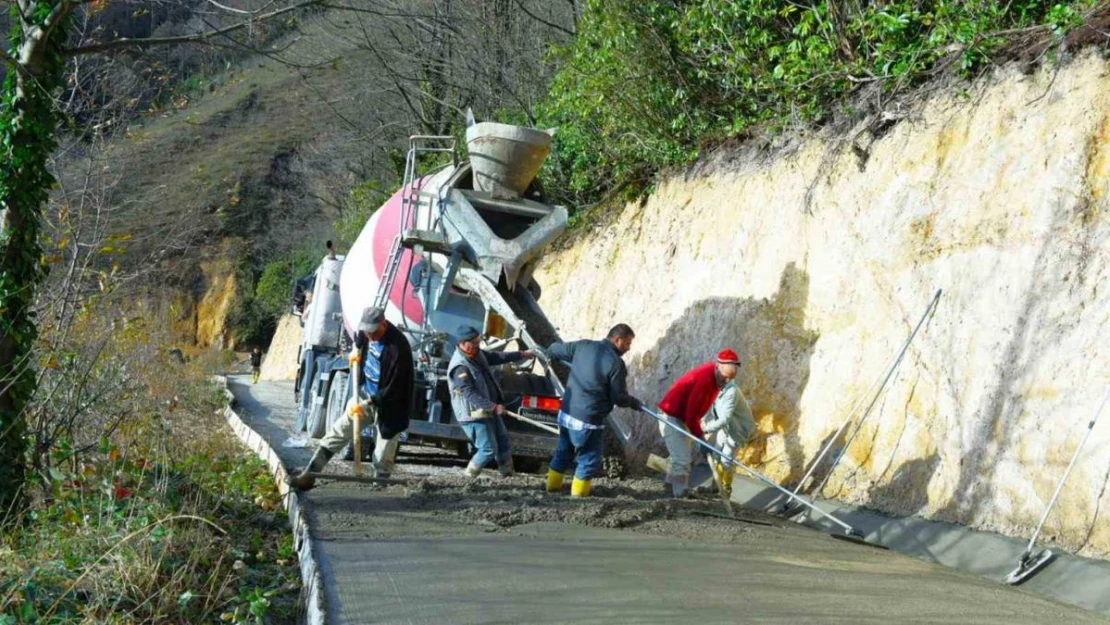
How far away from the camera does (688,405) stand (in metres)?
10.9

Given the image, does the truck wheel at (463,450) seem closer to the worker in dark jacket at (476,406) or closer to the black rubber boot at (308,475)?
the worker in dark jacket at (476,406)

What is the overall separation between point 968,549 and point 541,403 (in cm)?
480

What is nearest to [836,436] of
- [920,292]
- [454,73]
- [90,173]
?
[920,292]

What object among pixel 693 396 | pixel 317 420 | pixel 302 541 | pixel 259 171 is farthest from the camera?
pixel 259 171

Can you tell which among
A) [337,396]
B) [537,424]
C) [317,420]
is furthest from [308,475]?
[317,420]

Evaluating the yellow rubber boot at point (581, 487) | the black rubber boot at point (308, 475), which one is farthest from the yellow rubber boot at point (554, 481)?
the black rubber boot at point (308, 475)

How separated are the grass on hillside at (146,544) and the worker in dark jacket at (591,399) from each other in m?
Answer: 2.60

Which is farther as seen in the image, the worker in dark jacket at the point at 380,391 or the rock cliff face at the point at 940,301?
the worker in dark jacket at the point at 380,391

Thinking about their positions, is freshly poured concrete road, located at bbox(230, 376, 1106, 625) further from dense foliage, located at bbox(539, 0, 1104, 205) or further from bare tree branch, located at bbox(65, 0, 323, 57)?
dense foliage, located at bbox(539, 0, 1104, 205)

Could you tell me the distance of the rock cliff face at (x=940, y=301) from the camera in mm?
8445

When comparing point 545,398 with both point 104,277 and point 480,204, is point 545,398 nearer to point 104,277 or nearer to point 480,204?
point 480,204

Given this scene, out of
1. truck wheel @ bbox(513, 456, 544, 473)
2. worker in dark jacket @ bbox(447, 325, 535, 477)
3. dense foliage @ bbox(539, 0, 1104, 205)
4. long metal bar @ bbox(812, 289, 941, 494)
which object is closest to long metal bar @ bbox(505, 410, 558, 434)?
truck wheel @ bbox(513, 456, 544, 473)

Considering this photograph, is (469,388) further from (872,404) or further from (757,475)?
(872,404)

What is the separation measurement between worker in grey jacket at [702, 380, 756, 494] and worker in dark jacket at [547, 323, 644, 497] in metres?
1.28
